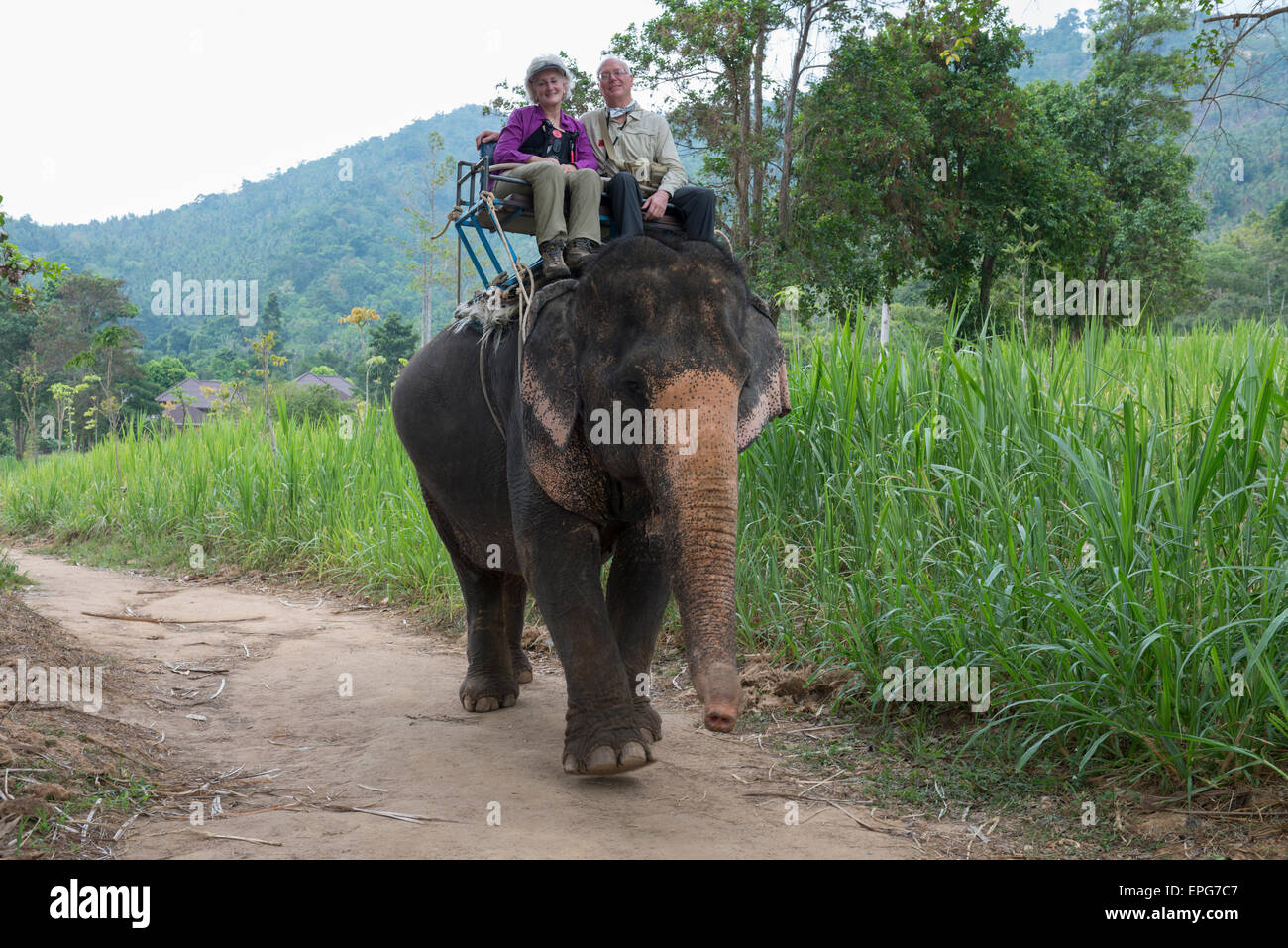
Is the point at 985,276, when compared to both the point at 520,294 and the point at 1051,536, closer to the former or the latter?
the point at 1051,536

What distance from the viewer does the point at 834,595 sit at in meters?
4.87

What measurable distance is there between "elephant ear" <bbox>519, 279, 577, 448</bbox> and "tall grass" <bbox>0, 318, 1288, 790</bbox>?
1.70m

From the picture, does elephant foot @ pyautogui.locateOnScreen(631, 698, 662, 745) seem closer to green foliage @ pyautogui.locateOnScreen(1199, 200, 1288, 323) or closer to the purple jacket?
the purple jacket

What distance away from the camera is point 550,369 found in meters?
3.65

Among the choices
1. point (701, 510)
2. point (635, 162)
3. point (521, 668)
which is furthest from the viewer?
point (521, 668)

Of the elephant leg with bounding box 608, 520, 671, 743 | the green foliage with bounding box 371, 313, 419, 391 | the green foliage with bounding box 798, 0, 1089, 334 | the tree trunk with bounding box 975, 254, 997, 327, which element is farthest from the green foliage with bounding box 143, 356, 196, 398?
the elephant leg with bounding box 608, 520, 671, 743

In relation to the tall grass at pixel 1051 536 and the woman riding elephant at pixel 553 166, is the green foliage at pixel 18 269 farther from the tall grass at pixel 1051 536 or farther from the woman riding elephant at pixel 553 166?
the tall grass at pixel 1051 536

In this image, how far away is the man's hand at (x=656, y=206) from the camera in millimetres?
4391

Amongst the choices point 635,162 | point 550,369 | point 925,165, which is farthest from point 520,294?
point 925,165

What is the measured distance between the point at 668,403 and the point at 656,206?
1477mm

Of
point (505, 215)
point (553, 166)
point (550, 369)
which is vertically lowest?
point (550, 369)

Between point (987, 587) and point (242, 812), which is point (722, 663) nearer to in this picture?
point (987, 587)

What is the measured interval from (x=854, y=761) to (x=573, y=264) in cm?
226

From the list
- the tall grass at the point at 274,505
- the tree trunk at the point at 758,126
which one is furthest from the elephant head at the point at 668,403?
the tree trunk at the point at 758,126
